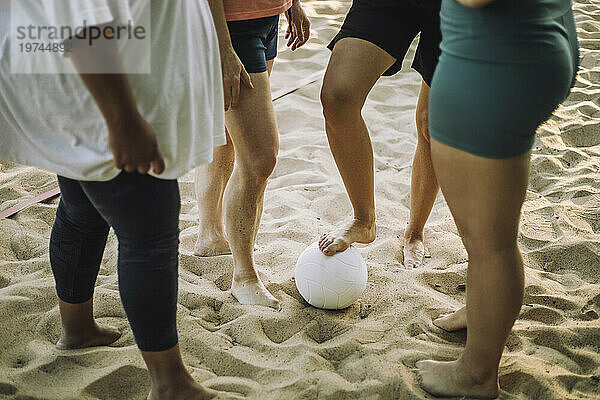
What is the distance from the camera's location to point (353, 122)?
86.0 inches

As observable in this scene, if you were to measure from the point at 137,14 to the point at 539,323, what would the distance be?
1727 millimetres

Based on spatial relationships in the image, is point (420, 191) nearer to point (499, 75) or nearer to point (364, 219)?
point (364, 219)

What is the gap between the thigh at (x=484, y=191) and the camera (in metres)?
1.45

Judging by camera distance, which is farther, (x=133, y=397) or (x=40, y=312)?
(x=40, y=312)

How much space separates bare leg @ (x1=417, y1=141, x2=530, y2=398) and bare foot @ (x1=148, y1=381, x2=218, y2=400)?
0.65 meters

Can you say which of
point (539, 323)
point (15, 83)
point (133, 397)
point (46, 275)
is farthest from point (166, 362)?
point (539, 323)

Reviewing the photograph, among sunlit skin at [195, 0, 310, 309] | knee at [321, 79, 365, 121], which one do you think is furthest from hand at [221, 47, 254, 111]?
knee at [321, 79, 365, 121]

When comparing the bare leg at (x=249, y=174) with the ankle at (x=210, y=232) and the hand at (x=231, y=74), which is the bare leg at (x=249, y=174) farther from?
the ankle at (x=210, y=232)

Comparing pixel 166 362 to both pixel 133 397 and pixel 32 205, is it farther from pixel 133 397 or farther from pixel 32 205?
pixel 32 205

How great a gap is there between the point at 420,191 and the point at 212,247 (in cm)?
95

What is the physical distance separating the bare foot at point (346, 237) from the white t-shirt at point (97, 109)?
36.4 inches

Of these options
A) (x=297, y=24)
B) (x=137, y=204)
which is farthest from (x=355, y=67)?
(x=137, y=204)

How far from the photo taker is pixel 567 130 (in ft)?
12.3

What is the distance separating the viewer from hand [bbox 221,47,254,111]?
1.85m
